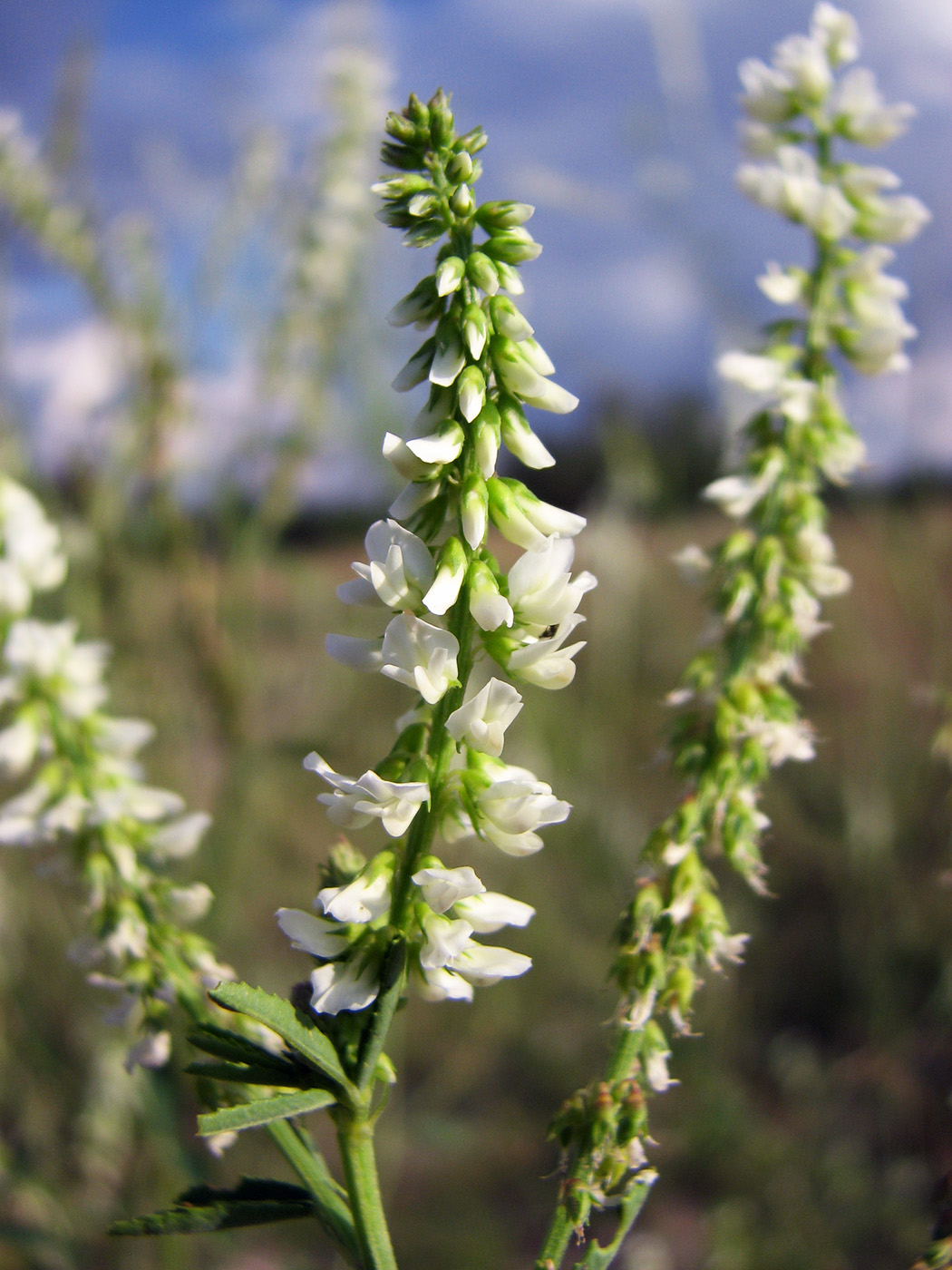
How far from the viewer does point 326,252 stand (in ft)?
14.8

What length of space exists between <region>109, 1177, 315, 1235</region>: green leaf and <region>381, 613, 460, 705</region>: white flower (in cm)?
51

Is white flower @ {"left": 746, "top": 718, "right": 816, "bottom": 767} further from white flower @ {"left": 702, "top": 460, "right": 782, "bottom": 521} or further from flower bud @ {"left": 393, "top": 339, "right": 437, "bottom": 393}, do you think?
flower bud @ {"left": 393, "top": 339, "right": 437, "bottom": 393}

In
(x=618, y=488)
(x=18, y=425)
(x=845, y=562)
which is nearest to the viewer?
(x=18, y=425)

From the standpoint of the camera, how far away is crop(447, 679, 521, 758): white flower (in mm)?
754

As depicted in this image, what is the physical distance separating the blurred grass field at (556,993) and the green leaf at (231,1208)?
1694 mm

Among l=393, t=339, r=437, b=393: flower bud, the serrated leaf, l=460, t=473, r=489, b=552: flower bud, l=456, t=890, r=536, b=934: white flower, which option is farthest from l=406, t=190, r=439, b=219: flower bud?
the serrated leaf

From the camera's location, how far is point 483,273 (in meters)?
0.78

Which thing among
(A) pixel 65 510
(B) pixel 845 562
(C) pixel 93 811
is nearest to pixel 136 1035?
(C) pixel 93 811

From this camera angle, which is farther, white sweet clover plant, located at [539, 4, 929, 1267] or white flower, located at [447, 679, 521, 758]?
white sweet clover plant, located at [539, 4, 929, 1267]

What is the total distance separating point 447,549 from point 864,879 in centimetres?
514

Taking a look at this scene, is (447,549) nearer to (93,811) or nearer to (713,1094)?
(93,811)

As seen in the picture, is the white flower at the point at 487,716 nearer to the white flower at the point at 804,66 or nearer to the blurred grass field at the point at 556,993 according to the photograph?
the white flower at the point at 804,66

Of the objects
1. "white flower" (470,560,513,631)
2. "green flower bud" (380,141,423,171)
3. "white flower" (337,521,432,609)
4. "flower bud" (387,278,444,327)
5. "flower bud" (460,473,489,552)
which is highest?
"green flower bud" (380,141,423,171)

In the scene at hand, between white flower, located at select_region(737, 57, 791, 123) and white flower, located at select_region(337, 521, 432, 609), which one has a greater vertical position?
white flower, located at select_region(737, 57, 791, 123)
